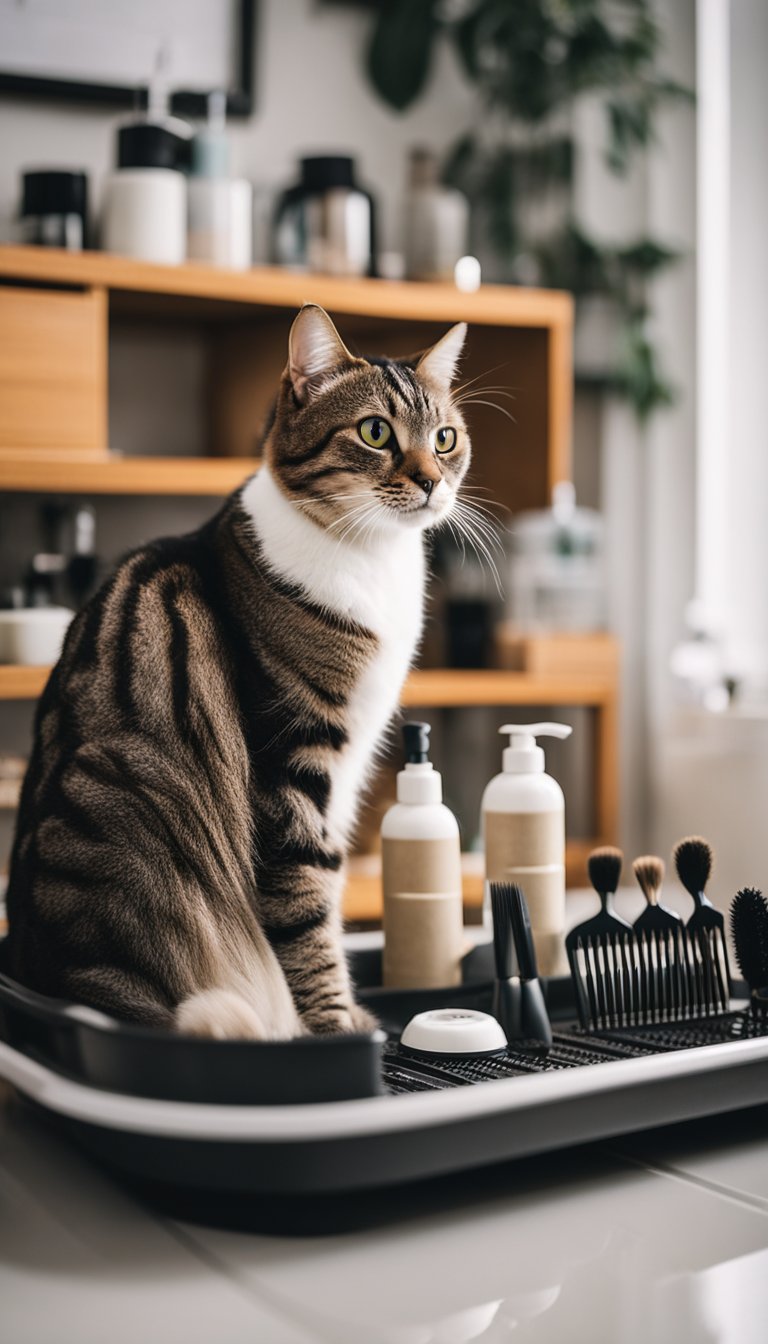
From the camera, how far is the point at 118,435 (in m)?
2.28

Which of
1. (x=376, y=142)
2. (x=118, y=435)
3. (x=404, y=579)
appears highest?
(x=376, y=142)

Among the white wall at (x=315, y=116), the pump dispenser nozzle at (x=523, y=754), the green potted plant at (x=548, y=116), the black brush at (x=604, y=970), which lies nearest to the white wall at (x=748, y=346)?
the green potted plant at (x=548, y=116)

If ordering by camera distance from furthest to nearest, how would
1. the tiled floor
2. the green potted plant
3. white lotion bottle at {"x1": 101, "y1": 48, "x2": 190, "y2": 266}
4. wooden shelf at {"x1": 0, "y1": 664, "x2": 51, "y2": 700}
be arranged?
the green potted plant
white lotion bottle at {"x1": 101, "y1": 48, "x2": 190, "y2": 266}
wooden shelf at {"x1": 0, "y1": 664, "x2": 51, "y2": 700}
the tiled floor

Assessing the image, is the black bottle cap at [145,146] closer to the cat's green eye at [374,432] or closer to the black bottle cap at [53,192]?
the black bottle cap at [53,192]

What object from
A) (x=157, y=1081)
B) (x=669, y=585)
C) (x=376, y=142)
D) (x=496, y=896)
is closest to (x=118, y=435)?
(x=376, y=142)

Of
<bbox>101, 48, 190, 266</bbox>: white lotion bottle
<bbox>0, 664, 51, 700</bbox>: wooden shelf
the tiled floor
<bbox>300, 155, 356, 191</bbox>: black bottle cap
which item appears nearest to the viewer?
the tiled floor

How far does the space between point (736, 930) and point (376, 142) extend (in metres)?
1.88

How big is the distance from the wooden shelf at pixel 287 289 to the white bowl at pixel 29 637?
1.51ft

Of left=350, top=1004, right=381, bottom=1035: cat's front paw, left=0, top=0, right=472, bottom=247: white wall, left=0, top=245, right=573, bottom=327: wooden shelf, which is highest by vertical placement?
left=0, top=0, right=472, bottom=247: white wall

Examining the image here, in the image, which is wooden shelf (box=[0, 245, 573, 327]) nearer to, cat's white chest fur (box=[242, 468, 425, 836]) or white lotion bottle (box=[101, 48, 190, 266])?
white lotion bottle (box=[101, 48, 190, 266])

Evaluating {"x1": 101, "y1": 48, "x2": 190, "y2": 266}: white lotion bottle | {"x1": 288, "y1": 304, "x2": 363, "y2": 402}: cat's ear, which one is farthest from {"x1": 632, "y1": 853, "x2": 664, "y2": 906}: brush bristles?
{"x1": 101, "y1": 48, "x2": 190, "y2": 266}: white lotion bottle

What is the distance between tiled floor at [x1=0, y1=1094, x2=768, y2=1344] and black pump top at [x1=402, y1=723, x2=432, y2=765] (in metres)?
0.32

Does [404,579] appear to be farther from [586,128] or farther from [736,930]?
[586,128]

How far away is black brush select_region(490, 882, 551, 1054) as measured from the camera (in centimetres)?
92
